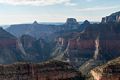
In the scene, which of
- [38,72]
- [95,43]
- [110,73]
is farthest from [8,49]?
[110,73]

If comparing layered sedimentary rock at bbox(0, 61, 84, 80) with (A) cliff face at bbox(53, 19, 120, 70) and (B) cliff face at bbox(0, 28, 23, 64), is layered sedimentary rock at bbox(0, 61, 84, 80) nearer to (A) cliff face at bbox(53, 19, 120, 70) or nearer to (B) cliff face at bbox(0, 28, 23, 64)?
(A) cliff face at bbox(53, 19, 120, 70)

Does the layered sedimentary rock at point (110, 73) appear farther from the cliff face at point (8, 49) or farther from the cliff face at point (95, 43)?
the cliff face at point (8, 49)

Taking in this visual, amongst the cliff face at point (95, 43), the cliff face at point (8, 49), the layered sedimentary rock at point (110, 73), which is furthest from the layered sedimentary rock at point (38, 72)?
the cliff face at point (8, 49)

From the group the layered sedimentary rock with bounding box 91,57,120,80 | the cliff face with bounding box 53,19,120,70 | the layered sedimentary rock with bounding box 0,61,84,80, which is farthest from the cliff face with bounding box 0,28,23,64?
the layered sedimentary rock with bounding box 91,57,120,80

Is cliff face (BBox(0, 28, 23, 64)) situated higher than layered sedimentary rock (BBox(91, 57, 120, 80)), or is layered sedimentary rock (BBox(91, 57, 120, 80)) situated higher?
layered sedimentary rock (BBox(91, 57, 120, 80))

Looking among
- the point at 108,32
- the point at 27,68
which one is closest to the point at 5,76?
the point at 27,68

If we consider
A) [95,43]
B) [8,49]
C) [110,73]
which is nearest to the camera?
[110,73]

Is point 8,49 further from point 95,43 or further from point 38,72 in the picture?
point 38,72

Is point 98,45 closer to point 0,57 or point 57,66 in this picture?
point 0,57
